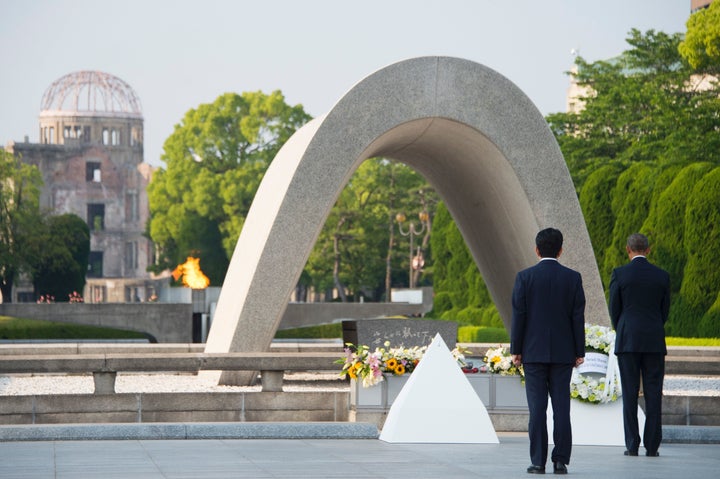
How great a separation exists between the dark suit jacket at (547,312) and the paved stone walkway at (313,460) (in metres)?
0.94

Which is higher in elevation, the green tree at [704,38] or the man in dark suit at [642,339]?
the green tree at [704,38]

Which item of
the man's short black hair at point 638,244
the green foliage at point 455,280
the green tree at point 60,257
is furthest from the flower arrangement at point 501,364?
the green tree at point 60,257

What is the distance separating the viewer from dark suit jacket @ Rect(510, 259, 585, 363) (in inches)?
372

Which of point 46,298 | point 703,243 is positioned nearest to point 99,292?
point 46,298

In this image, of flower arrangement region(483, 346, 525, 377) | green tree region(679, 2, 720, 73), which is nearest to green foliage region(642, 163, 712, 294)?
green tree region(679, 2, 720, 73)

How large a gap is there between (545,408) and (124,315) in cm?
3430

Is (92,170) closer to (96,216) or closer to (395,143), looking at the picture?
(96,216)

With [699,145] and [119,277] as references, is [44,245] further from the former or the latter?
[119,277]

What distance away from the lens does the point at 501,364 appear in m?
13.4

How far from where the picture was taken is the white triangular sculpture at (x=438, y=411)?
38.2ft

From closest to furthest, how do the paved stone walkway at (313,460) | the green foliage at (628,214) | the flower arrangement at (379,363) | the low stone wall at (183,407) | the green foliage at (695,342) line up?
the paved stone walkway at (313,460)
the flower arrangement at (379,363)
the low stone wall at (183,407)
the green foliage at (695,342)
the green foliage at (628,214)

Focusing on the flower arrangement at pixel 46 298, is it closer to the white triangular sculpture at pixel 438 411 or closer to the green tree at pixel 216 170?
the green tree at pixel 216 170

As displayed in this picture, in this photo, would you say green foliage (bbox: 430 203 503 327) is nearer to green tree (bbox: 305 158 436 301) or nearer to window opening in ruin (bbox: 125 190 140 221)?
green tree (bbox: 305 158 436 301)

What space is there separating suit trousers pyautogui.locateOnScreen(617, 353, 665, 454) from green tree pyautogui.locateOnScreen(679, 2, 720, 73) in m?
27.0
